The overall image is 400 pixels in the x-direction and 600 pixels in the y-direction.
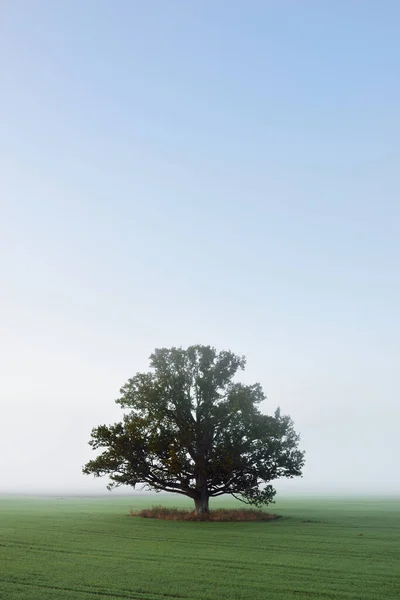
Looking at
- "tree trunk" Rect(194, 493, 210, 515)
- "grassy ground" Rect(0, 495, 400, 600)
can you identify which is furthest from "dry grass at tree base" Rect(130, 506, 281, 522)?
"grassy ground" Rect(0, 495, 400, 600)

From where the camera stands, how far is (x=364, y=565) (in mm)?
25672

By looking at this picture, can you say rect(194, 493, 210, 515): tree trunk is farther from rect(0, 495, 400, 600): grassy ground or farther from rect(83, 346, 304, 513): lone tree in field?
rect(0, 495, 400, 600): grassy ground

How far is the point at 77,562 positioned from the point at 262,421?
30.2 metres

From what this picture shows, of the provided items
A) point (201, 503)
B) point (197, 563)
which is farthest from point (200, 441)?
point (197, 563)

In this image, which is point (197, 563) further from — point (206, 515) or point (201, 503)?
point (201, 503)

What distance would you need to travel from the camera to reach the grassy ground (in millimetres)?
19328

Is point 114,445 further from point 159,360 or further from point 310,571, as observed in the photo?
point 310,571

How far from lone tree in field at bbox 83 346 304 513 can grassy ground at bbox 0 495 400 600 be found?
9760mm

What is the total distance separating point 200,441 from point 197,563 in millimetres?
28526

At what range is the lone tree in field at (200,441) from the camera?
2089 inches

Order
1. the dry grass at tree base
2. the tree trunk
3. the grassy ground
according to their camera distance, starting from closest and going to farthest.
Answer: the grassy ground, the dry grass at tree base, the tree trunk

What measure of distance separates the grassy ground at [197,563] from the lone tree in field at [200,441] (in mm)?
9760

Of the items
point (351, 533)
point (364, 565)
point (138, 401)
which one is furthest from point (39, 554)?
point (138, 401)

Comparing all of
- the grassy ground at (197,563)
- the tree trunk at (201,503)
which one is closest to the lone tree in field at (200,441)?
the tree trunk at (201,503)
